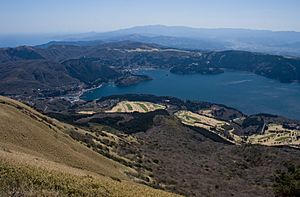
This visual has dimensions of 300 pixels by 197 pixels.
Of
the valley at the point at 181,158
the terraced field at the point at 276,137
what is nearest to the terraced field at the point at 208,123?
the terraced field at the point at 276,137

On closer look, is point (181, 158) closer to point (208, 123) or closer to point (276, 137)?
point (276, 137)

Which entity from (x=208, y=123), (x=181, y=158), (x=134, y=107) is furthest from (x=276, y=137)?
(x=181, y=158)

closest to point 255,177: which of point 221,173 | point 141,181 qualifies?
point 221,173

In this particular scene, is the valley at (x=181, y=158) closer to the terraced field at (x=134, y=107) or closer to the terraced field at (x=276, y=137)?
the terraced field at (x=276, y=137)

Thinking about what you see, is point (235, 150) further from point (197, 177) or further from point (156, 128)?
point (197, 177)

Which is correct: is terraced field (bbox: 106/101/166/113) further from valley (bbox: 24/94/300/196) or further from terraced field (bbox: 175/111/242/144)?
valley (bbox: 24/94/300/196)

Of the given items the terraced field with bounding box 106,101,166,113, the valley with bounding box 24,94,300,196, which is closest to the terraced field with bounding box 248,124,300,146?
the valley with bounding box 24,94,300,196

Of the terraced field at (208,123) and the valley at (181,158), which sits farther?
the terraced field at (208,123)

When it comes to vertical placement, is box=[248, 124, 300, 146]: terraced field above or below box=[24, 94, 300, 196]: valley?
below

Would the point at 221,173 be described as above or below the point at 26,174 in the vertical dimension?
below
